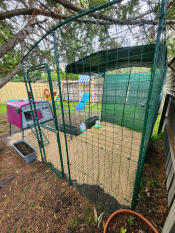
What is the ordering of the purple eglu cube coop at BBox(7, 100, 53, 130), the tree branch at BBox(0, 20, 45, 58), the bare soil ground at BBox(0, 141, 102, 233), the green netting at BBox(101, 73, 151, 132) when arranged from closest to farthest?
1. the bare soil ground at BBox(0, 141, 102, 233)
2. the tree branch at BBox(0, 20, 45, 58)
3. the purple eglu cube coop at BBox(7, 100, 53, 130)
4. the green netting at BBox(101, 73, 151, 132)

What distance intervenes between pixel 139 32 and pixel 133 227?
2148 millimetres

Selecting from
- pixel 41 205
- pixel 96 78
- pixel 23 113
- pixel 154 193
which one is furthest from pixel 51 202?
pixel 96 78

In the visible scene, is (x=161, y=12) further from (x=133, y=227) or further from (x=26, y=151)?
(x=26, y=151)

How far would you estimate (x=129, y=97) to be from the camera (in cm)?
407

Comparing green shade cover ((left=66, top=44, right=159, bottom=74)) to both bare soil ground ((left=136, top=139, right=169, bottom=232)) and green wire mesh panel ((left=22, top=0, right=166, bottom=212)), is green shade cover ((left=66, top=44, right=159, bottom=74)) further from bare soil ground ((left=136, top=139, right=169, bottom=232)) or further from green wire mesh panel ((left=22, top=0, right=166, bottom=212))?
bare soil ground ((left=136, top=139, right=169, bottom=232))

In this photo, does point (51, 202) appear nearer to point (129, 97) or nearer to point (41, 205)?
point (41, 205)

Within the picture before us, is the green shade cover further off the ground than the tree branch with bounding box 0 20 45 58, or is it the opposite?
the tree branch with bounding box 0 20 45 58

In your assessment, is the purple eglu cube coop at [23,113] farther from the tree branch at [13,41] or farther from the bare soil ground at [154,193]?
the bare soil ground at [154,193]

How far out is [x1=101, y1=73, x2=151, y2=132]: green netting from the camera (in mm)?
3693

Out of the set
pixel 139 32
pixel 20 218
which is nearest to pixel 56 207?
pixel 20 218

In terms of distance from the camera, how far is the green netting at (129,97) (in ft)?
12.1

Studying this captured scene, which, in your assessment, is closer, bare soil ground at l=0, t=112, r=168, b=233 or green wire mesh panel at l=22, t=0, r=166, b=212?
green wire mesh panel at l=22, t=0, r=166, b=212

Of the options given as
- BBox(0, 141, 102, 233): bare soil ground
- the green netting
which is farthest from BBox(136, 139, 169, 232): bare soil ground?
the green netting

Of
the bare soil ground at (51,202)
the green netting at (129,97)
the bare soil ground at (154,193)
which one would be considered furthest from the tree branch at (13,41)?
the bare soil ground at (154,193)
